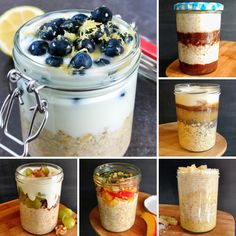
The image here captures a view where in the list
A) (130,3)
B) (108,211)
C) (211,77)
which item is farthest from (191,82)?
(108,211)

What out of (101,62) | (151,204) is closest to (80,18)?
(101,62)

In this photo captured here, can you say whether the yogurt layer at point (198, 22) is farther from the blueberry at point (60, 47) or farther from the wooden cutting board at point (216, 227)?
the wooden cutting board at point (216, 227)

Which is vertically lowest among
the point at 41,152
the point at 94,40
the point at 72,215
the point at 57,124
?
the point at 72,215

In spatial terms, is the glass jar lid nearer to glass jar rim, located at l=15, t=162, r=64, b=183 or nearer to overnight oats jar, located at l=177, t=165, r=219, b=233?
overnight oats jar, located at l=177, t=165, r=219, b=233

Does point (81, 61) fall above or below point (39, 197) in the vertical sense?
above

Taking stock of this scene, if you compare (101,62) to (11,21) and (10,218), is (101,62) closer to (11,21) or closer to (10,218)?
(11,21)

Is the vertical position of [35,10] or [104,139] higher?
[35,10]

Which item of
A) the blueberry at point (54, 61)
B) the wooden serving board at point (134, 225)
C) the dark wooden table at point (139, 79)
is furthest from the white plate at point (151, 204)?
the blueberry at point (54, 61)

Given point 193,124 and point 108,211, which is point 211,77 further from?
point 108,211
